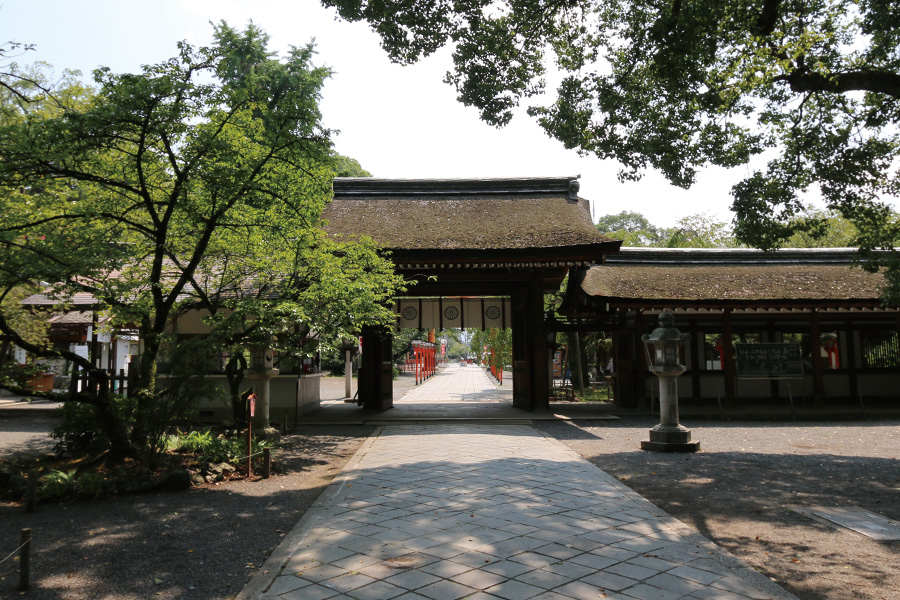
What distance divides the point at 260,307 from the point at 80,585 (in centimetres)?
419

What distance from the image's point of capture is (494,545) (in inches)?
174

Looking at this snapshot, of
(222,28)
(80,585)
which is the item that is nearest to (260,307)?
(80,585)

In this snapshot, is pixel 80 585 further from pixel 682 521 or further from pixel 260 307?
pixel 682 521

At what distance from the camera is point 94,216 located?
6840mm

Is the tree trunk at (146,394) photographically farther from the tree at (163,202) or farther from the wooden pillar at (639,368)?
the wooden pillar at (639,368)

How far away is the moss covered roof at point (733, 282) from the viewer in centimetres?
1462

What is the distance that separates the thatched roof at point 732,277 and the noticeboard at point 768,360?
50.7 inches

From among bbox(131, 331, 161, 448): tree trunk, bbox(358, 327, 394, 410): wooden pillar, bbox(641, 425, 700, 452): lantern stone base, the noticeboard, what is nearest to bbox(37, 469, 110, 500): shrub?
bbox(131, 331, 161, 448): tree trunk

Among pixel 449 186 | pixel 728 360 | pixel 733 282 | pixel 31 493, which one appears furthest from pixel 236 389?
pixel 733 282

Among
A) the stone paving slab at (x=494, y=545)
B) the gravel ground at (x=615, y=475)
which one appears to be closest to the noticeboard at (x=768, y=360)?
the gravel ground at (x=615, y=475)

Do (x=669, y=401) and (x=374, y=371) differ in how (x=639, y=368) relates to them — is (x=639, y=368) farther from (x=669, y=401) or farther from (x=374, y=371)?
(x=374, y=371)

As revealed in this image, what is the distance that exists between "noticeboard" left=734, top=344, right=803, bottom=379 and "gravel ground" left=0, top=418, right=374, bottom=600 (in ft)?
37.0

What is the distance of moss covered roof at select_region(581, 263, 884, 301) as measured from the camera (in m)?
14.6

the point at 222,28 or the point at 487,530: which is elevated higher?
the point at 222,28
